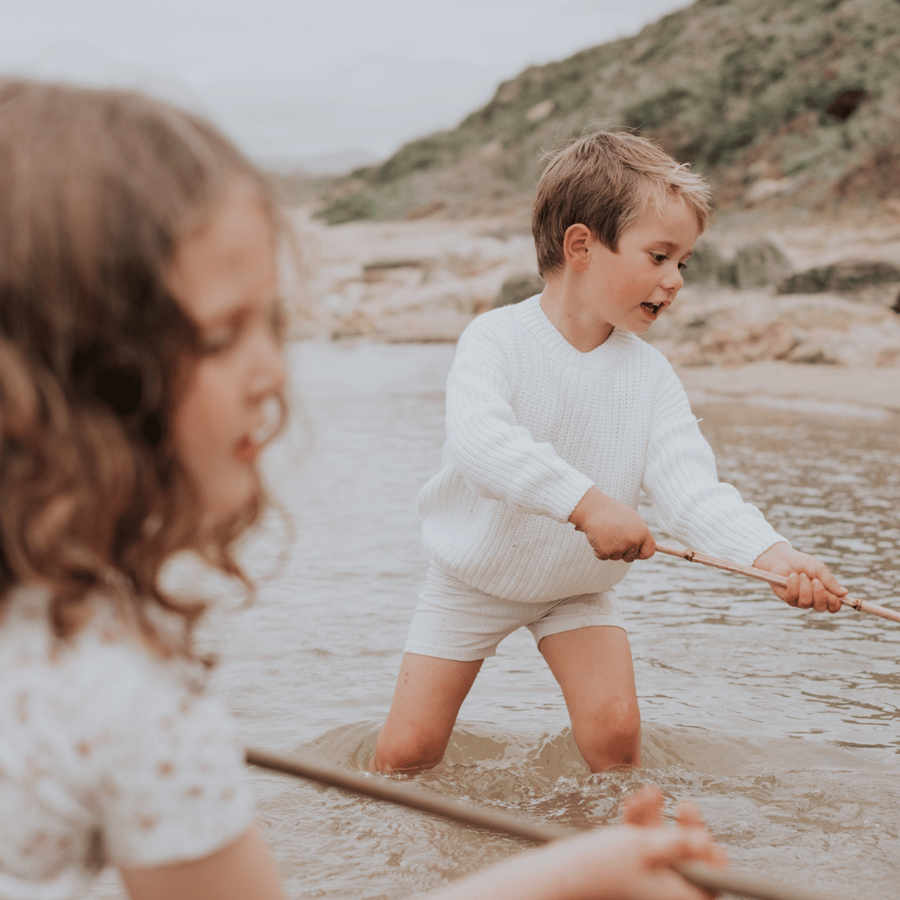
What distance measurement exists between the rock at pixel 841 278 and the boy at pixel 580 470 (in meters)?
9.54

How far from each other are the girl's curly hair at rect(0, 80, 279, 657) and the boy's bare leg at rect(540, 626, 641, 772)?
186cm

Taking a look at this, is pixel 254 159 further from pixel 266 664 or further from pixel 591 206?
pixel 266 664

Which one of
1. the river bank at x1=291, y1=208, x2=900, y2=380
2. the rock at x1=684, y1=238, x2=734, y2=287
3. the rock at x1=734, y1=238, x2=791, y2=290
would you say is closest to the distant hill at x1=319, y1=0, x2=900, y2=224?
the river bank at x1=291, y1=208, x2=900, y2=380

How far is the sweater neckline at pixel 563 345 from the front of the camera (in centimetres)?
278

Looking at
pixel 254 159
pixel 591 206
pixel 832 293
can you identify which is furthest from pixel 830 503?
pixel 832 293

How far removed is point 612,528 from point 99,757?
5.08 feet

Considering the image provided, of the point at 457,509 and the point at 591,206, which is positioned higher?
the point at 591,206

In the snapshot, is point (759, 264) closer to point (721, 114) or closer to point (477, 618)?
point (477, 618)

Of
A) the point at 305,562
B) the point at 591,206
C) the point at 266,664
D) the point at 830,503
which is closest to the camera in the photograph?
the point at 591,206

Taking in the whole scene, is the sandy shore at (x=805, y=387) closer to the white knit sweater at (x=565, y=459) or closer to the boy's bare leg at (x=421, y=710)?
the white knit sweater at (x=565, y=459)

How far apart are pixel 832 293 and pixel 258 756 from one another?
38.0ft

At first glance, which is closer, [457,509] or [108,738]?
[108,738]

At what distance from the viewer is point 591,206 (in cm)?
276

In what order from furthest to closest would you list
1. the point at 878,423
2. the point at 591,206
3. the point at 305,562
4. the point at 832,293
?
the point at 832,293, the point at 878,423, the point at 305,562, the point at 591,206
